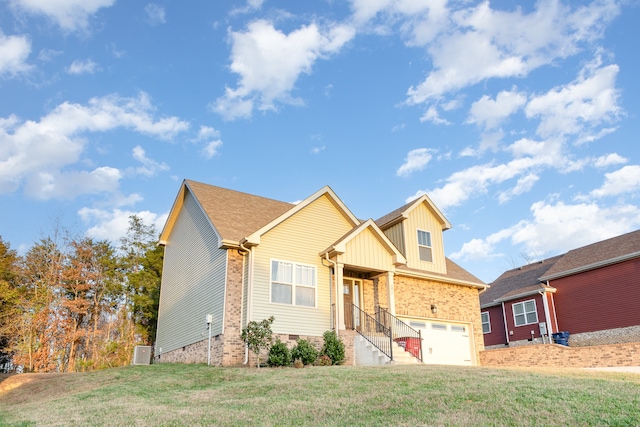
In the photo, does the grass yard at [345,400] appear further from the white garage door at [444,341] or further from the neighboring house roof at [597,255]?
the neighboring house roof at [597,255]

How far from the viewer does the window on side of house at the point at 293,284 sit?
642 inches

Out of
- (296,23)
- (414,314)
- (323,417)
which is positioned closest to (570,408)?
(323,417)

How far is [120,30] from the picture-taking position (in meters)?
18.4

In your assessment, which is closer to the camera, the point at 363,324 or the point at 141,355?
the point at 363,324

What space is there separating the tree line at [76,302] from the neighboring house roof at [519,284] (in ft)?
61.5

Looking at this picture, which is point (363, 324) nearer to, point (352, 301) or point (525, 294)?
point (352, 301)

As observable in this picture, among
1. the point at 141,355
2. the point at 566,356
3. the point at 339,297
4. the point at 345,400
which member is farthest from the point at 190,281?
the point at 566,356

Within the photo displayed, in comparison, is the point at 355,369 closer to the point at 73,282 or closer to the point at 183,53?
the point at 183,53

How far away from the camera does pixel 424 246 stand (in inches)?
844

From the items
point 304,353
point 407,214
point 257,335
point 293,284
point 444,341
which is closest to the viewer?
point 257,335

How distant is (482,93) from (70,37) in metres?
16.0

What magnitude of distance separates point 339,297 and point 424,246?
623cm

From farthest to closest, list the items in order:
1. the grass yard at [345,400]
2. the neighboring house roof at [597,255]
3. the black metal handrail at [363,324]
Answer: the neighboring house roof at [597,255]
the black metal handrail at [363,324]
the grass yard at [345,400]

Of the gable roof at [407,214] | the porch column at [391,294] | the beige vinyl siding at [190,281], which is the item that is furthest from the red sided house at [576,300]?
the beige vinyl siding at [190,281]
